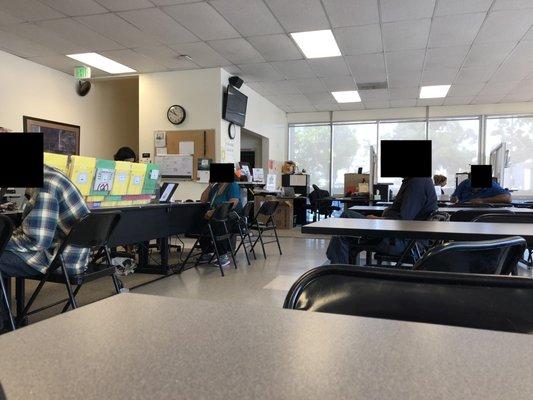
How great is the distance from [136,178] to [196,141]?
334cm

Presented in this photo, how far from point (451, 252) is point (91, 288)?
11.2 ft

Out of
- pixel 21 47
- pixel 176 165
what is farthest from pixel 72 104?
pixel 176 165

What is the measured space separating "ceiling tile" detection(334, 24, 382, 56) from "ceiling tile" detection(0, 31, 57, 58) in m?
4.11

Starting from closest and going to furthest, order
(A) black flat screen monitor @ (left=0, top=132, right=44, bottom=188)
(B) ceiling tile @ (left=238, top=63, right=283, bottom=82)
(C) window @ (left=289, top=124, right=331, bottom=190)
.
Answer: (A) black flat screen monitor @ (left=0, top=132, right=44, bottom=188) < (B) ceiling tile @ (left=238, top=63, right=283, bottom=82) < (C) window @ (left=289, top=124, right=331, bottom=190)

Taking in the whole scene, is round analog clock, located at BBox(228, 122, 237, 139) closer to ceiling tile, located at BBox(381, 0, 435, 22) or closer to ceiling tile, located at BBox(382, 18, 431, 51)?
ceiling tile, located at BBox(382, 18, 431, 51)

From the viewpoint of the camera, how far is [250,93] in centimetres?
834

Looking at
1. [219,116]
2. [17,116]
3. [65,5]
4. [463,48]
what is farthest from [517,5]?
[17,116]

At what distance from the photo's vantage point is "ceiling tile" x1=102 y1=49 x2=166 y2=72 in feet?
20.2

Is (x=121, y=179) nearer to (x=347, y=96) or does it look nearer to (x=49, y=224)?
(x=49, y=224)

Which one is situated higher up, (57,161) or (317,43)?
(317,43)

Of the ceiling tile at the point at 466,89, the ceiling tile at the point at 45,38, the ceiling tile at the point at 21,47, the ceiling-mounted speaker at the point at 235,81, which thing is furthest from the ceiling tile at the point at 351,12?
the ceiling tile at the point at 21,47

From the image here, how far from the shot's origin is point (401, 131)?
10.3m

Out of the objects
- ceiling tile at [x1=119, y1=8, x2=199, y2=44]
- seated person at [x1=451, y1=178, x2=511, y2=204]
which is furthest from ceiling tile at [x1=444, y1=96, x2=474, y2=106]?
ceiling tile at [x1=119, y1=8, x2=199, y2=44]

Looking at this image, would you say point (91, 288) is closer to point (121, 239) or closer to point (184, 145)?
point (121, 239)
